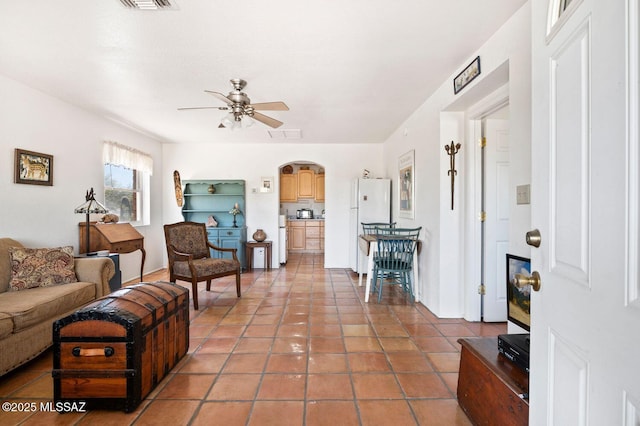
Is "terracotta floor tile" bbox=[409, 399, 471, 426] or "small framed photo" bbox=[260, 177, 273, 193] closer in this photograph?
"terracotta floor tile" bbox=[409, 399, 471, 426]

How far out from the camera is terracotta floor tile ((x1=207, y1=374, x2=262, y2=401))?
1.79m

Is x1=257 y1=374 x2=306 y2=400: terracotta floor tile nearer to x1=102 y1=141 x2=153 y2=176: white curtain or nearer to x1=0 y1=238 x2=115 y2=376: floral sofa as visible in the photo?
x1=0 y1=238 x2=115 y2=376: floral sofa

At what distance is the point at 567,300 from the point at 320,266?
5.16 m

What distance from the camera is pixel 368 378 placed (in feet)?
6.48

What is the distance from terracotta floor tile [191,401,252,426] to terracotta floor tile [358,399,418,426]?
65 centimetres

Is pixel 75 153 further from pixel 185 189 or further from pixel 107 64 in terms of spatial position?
pixel 185 189

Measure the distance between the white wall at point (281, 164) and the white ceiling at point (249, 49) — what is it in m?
1.93

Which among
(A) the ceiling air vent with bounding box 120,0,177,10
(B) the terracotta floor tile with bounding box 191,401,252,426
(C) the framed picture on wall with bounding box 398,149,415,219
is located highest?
(A) the ceiling air vent with bounding box 120,0,177,10

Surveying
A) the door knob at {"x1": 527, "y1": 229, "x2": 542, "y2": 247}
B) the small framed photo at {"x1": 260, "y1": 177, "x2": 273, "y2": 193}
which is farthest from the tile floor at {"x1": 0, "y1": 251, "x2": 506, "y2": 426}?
the small framed photo at {"x1": 260, "y1": 177, "x2": 273, "y2": 193}

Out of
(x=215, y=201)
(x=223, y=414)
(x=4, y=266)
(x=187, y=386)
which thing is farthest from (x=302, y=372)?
(x=215, y=201)

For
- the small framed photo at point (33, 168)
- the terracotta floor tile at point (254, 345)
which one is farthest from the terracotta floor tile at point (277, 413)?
the small framed photo at point (33, 168)

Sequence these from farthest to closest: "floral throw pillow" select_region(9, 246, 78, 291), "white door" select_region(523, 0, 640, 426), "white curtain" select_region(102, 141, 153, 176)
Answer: "white curtain" select_region(102, 141, 153, 176) → "floral throw pillow" select_region(9, 246, 78, 291) → "white door" select_region(523, 0, 640, 426)

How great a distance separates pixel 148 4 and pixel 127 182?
364 cm

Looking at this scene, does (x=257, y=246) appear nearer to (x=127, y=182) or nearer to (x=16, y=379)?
(x=127, y=182)
